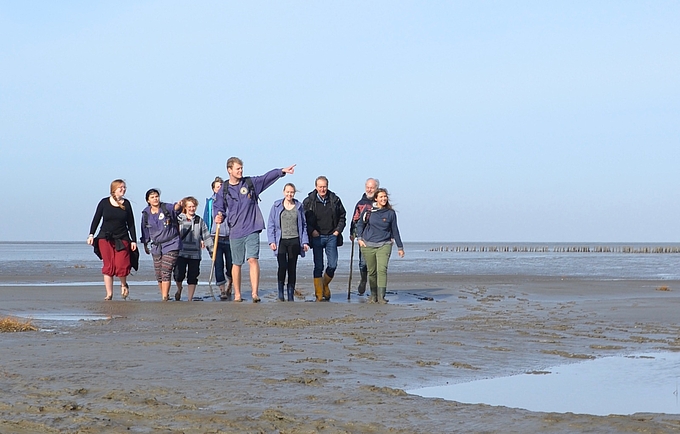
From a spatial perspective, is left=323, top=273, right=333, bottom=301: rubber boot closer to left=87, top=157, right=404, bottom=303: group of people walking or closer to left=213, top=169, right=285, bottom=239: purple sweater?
left=87, top=157, right=404, bottom=303: group of people walking

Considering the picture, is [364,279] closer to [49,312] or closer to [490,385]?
[49,312]

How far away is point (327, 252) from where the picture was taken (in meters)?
14.1

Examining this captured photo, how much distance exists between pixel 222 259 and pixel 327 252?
1759mm

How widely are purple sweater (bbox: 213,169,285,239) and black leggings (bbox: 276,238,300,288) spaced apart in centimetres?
64

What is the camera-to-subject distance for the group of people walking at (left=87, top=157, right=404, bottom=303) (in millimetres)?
12898

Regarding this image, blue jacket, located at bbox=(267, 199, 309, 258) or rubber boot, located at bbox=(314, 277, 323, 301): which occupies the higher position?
blue jacket, located at bbox=(267, 199, 309, 258)

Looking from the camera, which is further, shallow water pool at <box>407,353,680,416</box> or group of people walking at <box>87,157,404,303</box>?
group of people walking at <box>87,157,404,303</box>

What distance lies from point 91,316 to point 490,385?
633 centimetres

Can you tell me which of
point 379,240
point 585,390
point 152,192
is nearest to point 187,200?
point 152,192

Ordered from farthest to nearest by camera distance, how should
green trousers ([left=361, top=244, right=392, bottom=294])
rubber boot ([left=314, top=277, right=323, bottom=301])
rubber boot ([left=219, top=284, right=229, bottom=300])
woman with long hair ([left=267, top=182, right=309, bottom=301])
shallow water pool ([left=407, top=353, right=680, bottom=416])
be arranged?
rubber boot ([left=219, top=284, right=229, bottom=300]), rubber boot ([left=314, top=277, right=323, bottom=301]), woman with long hair ([left=267, top=182, right=309, bottom=301]), green trousers ([left=361, top=244, right=392, bottom=294]), shallow water pool ([left=407, top=353, right=680, bottom=416])

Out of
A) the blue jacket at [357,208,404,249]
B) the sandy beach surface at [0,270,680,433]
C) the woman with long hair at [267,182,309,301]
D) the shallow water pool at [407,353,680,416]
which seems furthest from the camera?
the woman with long hair at [267,182,309,301]

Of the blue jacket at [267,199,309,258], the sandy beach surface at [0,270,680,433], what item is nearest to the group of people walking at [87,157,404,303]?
the blue jacket at [267,199,309,258]

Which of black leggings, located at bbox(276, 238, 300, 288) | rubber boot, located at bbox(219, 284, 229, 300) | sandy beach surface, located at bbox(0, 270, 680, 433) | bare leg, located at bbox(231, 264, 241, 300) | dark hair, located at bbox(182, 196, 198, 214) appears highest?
dark hair, located at bbox(182, 196, 198, 214)

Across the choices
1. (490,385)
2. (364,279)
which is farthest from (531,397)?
(364,279)
